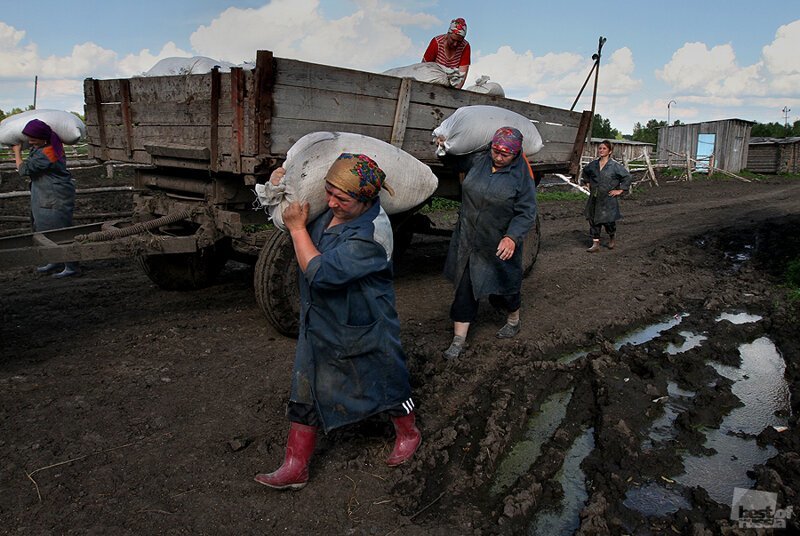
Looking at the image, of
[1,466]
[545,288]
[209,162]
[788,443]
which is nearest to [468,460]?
[788,443]

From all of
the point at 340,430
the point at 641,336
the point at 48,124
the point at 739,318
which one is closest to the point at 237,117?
the point at 340,430

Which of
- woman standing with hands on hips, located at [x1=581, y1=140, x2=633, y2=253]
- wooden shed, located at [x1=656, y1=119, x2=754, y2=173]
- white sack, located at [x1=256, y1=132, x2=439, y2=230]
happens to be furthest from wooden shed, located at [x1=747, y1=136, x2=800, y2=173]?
white sack, located at [x1=256, y1=132, x2=439, y2=230]

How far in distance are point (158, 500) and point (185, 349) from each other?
1814 millimetres

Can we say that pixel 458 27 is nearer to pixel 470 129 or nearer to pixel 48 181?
pixel 470 129

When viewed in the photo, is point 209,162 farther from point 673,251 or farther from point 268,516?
point 673,251

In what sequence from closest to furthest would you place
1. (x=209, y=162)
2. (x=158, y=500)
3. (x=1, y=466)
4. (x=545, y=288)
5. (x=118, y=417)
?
1. (x=158, y=500)
2. (x=1, y=466)
3. (x=118, y=417)
4. (x=209, y=162)
5. (x=545, y=288)

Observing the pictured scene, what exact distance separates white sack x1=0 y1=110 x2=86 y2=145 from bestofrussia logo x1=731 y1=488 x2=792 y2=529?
6.38m

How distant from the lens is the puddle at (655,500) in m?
2.68

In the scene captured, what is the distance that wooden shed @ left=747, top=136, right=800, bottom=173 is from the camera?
2936 cm

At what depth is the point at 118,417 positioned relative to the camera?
3312mm

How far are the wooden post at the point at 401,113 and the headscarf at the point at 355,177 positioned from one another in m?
2.20

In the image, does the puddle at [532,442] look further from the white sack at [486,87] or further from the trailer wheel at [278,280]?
the white sack at [486,87]

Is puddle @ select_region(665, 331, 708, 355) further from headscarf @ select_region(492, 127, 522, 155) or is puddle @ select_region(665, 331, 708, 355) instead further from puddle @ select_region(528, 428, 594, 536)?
headscarf @ select_region(492, 127, 522, 155)

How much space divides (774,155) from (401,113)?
32266 mm
